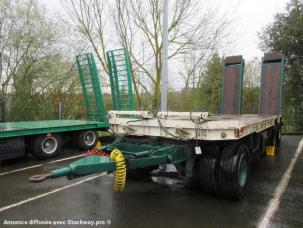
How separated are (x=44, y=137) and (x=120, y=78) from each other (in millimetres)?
3233

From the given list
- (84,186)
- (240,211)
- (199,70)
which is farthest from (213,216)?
(199,70)

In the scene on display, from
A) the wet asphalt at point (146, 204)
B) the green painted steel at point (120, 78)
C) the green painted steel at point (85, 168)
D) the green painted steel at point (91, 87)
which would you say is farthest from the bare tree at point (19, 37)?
the green painted steel at point (85, 168)

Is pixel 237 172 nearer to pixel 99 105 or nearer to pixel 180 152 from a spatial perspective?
pixel 180 152

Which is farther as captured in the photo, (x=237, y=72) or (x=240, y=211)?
(x=237, y=72)

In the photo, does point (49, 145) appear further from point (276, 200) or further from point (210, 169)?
point (276, 200)

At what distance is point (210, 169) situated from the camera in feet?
14.6

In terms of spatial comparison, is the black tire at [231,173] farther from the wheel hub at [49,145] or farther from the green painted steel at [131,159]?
the wheel hub at [49,145]

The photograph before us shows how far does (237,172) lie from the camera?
14.4 ft

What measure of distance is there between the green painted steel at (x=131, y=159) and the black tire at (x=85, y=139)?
455cm

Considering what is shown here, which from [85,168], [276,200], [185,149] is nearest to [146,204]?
[185,149]

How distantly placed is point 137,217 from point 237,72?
758 centimetres

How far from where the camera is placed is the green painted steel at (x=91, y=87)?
991 cm

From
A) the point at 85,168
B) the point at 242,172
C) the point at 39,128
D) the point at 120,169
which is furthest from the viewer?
the point at 39,128

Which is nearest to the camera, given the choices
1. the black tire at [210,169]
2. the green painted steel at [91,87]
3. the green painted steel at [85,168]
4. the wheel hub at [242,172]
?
the green painted steel at [85,168]
